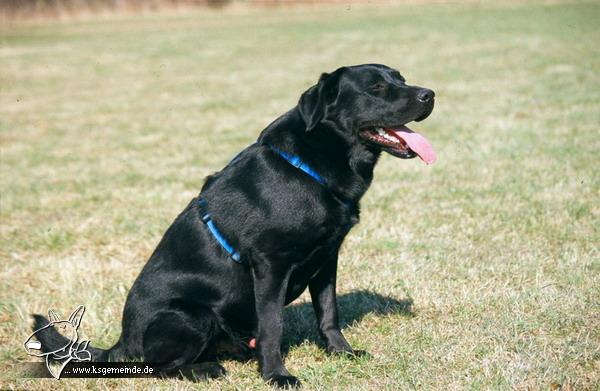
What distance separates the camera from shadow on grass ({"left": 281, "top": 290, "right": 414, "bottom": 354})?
14.8 ft

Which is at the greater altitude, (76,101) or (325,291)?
(325,291)

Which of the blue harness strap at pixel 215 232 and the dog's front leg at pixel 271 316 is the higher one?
the blue harness strap at pixel 215 232

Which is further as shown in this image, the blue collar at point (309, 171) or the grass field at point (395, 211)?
the grass field at point (395, 211)

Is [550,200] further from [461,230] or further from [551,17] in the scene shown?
[551,17]

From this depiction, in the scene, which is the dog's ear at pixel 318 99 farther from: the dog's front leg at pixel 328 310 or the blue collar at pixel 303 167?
the dog's front leg at pixel 328 310

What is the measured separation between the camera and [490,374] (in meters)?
3.61

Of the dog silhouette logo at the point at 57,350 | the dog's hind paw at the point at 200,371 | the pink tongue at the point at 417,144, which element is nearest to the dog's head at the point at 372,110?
the pink tongue at the point at 417,144

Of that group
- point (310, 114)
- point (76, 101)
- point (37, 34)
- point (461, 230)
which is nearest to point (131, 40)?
point (37, 34)

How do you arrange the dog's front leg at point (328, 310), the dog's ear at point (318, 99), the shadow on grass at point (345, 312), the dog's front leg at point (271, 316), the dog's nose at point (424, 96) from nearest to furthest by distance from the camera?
the dog's front leg at point (271, 316) < the dog's ear at point (318, 99) < the dog's nose at point (424, 96) < the dog's front leg at point (328, 310) < the shadow on grass at point (345, 312)

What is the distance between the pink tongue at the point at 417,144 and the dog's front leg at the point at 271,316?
3.02ft

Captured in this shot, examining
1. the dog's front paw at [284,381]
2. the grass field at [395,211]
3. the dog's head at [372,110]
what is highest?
the dog's head at [372,110]

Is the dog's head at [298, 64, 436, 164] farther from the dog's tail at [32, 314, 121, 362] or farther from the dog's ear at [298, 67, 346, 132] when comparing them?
the dog's tail at [32, 314, 121, 362]

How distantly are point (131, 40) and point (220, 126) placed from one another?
16.8 meters

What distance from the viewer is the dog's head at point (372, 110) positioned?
388 cm
